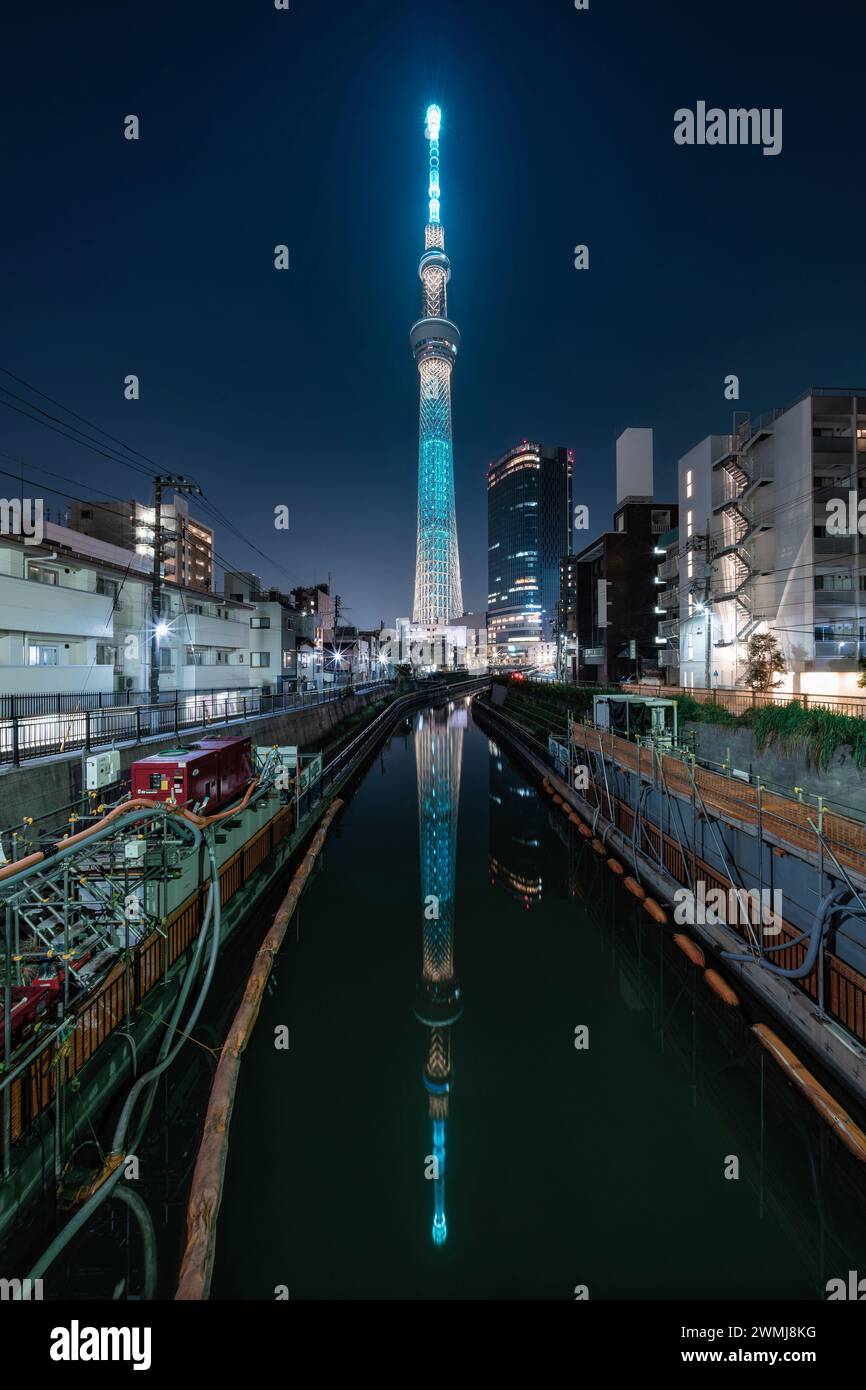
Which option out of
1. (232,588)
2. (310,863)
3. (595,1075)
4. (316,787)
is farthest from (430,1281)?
(232,588)

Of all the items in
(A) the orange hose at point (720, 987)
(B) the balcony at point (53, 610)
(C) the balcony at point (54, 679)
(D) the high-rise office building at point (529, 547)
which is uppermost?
(D) the high-rise office building at point (529, 547)

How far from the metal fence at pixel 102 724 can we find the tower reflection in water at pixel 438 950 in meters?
10.3

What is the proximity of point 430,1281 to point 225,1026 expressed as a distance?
527cm

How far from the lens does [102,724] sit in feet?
55.9

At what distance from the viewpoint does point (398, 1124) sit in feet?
26.6

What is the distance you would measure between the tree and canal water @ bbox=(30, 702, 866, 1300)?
1849 cm

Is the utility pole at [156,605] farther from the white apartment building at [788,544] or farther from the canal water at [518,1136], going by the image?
the white apartment building at [788,544]

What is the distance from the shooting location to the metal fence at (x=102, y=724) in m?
13.2

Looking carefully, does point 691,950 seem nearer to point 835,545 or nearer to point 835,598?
point 835,598

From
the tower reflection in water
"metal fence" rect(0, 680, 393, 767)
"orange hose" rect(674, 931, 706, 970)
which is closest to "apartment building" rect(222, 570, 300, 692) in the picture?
"metal fence" rect(0, 680, 393, 767)

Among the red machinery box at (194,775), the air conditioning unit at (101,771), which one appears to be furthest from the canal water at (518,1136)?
the air conditioning unit at (101,771)

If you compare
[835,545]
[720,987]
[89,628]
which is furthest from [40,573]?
[835,545]

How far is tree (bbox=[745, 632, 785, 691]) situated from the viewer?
27.0 meters

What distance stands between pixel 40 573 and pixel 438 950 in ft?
A: 73.5
